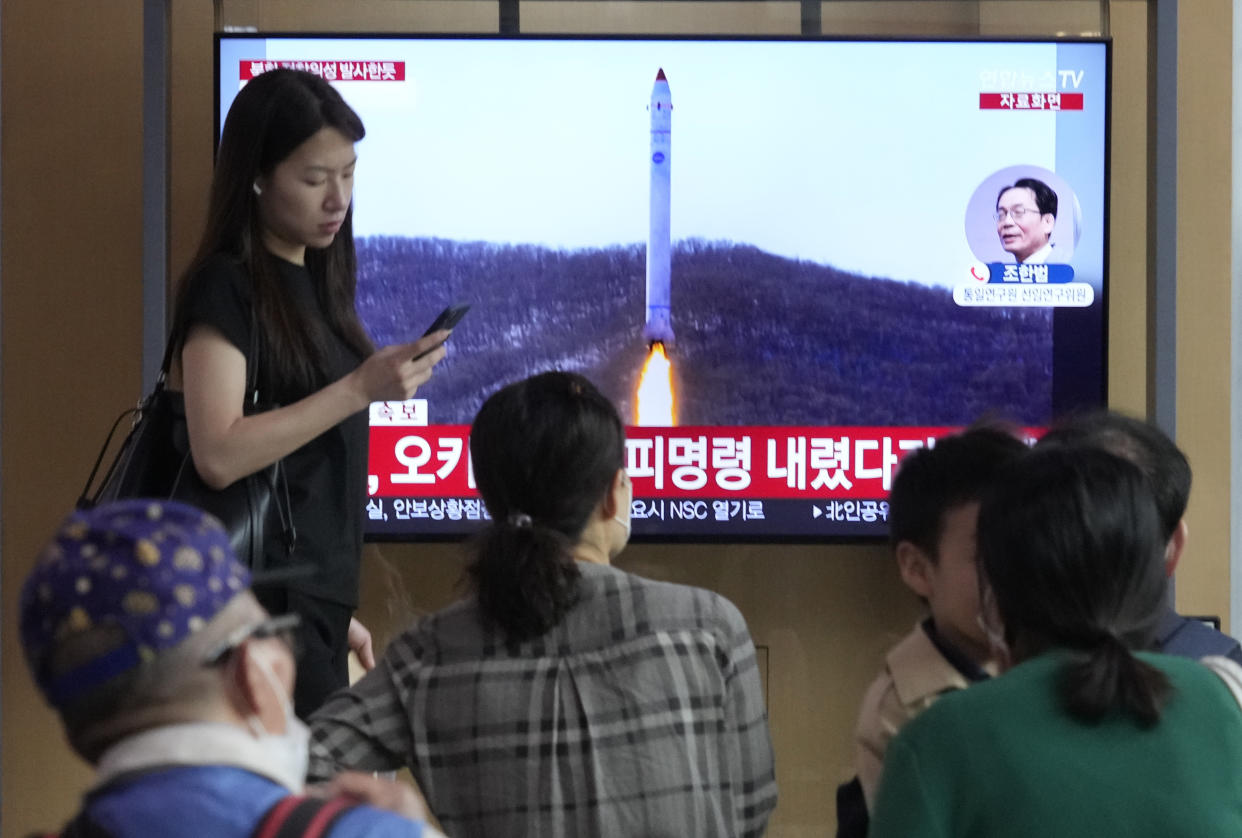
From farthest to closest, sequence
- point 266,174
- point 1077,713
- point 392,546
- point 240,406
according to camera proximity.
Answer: point 392,546, point 266,174, point 240,406, point 1077,713

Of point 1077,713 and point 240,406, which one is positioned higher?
point 240,406

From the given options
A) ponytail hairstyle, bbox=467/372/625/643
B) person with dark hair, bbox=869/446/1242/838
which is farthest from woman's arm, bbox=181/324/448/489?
person with dark hair, bbox=869/446/1242/838

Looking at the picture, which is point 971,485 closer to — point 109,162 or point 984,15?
point 984,15

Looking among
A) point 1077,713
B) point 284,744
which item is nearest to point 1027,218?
point 1077,713

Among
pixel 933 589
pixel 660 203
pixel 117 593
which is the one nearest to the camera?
pixel 117 593

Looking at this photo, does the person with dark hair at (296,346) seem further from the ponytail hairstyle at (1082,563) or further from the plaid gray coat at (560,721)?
the ponytail hairstyle at (1082,563)

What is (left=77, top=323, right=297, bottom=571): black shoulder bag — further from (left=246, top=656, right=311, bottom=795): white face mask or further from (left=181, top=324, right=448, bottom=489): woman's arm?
(left=246, top=656, right=311, bottom=795): white face mask

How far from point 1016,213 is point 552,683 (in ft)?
6.55

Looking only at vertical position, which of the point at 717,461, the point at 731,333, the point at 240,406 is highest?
the point at 731,333

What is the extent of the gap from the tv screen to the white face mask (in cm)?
219

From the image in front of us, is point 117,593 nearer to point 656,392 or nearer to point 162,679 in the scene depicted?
point 162,679

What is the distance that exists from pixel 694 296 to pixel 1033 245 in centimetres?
75

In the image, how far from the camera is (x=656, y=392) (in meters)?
3.28

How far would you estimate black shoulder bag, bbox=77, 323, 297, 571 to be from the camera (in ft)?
6.97
